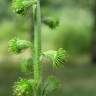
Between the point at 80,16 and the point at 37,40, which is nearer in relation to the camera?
the point at 37,40

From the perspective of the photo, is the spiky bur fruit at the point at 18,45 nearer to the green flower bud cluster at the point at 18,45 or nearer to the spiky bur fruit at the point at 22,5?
the green flower bud cluster at the point at 18,45

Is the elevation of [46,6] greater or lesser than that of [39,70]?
lesser

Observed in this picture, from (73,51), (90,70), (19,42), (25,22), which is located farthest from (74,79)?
(19,42)

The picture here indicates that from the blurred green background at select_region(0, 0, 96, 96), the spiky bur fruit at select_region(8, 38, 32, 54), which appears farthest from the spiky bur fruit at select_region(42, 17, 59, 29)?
the blurred green background at select_region(0, 0, 96, 96)

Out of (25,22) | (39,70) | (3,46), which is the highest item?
(39,70)

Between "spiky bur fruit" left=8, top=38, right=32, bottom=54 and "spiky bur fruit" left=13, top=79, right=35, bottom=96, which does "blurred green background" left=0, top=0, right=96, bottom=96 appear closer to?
"spiky bur fruit" left=8, top=38, right=32, bottom=54

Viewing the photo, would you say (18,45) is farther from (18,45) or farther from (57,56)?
(57,56)

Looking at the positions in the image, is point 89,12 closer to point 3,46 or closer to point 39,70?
point 3,46
